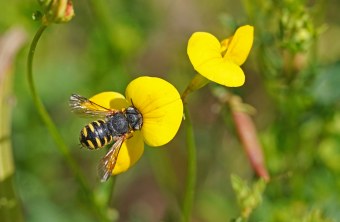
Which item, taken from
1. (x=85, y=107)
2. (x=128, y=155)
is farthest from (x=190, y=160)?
(x=85, y=107)

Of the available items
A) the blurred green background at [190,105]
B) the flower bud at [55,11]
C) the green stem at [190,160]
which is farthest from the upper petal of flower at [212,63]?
the blurred green background at [190,105]

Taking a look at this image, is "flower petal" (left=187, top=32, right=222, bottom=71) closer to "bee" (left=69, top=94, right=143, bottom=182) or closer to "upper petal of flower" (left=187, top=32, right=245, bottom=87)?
"upper petal of flower" (left=187, top=32, right=245, bottom=87)

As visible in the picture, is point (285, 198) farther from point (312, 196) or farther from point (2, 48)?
point (2, 48)

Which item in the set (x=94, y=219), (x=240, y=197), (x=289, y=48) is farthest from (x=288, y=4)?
(x=94, y=219)

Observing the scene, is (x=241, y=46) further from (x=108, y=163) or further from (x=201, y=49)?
(x=108, y=163)

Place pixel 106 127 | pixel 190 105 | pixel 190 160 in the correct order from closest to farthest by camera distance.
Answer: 1. pixel 106 127
2. pixel 190 160
3. pixel 190 105
